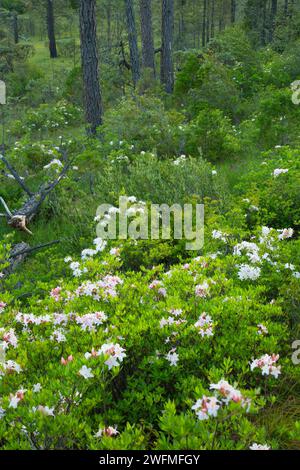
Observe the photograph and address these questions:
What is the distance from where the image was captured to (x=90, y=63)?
10352mm

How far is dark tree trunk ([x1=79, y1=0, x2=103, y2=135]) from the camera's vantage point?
10.1 meters

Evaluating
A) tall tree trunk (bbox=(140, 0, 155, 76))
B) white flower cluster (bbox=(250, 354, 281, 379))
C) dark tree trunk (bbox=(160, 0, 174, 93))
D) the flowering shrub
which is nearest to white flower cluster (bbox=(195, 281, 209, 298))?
the flowering shrub

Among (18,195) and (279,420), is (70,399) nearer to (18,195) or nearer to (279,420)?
(279,420)

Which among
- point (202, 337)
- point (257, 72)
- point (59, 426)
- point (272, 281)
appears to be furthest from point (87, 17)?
point (59, 426)

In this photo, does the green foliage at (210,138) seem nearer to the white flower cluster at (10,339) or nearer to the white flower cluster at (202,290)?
the white flower cluster at (202,290)

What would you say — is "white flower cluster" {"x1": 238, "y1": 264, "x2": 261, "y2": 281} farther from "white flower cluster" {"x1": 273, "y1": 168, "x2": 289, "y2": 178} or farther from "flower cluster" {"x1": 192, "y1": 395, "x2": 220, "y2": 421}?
"white flower cluster" {"x1": 273, "y1": 168, "x2": 289, "y2": 178}

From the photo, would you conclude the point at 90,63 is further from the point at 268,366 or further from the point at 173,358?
the point at 268,366

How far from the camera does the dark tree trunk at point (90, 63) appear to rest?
1005 centimetres

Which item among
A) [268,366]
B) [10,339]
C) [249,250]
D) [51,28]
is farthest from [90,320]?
[51,28]

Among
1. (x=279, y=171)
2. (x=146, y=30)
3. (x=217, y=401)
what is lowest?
(x=279, y=171)

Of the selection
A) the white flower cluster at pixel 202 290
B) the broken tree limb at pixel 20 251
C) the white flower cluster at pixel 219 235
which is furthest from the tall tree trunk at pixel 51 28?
the white flower cluster at pixel 202 290

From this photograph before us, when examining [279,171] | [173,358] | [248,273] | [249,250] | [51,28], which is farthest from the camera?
[51,28]
